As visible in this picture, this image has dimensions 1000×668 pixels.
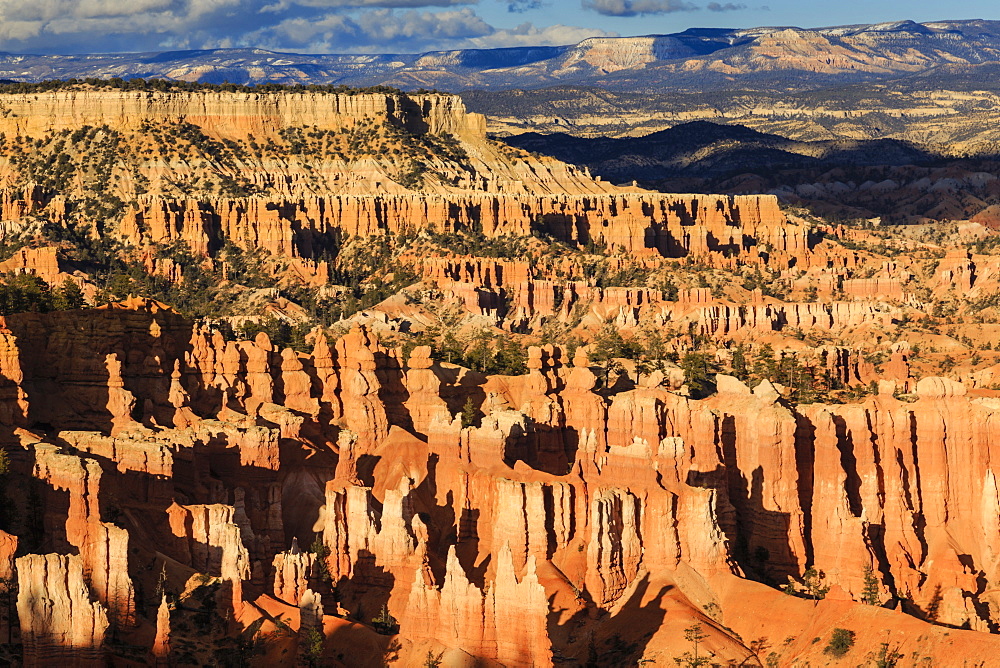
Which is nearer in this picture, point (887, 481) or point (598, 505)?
point (598, 505)

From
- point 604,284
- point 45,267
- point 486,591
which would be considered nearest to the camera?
point 486,591

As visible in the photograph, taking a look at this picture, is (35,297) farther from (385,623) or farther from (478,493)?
(385,623)

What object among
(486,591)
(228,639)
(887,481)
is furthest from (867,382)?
(228,639)

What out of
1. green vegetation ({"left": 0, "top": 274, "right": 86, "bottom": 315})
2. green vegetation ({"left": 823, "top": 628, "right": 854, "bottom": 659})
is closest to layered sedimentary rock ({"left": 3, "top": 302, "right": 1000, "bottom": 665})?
green vegetation ({"left": 823, "top": 628, "right": 854, "bottom": 659})

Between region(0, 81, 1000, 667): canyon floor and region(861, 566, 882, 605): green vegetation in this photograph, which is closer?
region(0, 81, 1000, 667): canyon floor

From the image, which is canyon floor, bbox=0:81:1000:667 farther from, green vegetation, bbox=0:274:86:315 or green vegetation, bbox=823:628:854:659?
green vegetation, bbox=0:274:86:315

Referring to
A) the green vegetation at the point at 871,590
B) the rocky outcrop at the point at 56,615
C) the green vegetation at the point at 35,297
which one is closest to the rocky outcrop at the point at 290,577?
the rocky outcrop at the point at 56,615

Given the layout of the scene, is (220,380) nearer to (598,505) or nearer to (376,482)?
(376,482)

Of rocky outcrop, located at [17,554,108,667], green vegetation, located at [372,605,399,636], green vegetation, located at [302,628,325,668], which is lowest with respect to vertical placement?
green vegetation, located at [372,605,399,636]

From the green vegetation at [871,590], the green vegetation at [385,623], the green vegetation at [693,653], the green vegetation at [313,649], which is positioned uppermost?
the green vegetation at [313,649]

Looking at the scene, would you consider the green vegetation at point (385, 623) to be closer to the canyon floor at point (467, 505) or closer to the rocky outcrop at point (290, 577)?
the canyon floor at point (467, 505)

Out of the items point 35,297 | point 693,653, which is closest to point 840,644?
point 693,653
